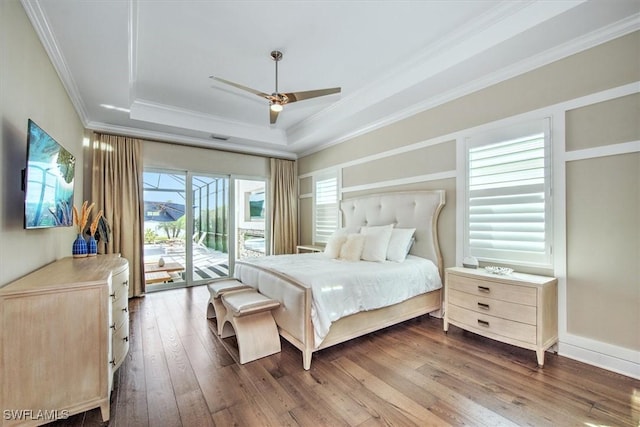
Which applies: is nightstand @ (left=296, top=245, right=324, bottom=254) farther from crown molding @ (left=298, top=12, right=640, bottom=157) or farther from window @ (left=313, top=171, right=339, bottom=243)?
crown molding @ (left=298, top=12, right=640, bottom=157)

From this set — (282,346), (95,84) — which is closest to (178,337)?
(282,346)

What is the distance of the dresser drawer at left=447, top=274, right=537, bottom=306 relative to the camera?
2.32m

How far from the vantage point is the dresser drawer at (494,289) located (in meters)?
2.32

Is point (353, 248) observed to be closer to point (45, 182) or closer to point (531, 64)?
point (531, 64)

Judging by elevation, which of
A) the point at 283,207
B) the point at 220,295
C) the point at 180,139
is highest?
the point at 180,139

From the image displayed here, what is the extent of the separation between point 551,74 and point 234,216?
5.08 meters

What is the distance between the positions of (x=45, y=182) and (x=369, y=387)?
110 inches

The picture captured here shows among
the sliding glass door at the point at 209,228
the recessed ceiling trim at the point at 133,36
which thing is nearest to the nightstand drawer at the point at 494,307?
the recessed ceiling trim at the point at 133,36

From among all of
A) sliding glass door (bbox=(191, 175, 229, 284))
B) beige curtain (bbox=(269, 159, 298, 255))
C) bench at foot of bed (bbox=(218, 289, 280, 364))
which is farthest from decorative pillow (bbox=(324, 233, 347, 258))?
sliding glass door (bbox=(191, 175, 229, 284))

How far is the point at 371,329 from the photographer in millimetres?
2713

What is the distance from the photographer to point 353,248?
3465 millimetres

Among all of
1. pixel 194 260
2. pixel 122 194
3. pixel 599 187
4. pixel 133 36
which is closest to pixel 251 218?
pixel 194 260

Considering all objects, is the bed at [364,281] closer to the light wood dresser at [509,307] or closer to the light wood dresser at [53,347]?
the light wood dresser at [509,307]

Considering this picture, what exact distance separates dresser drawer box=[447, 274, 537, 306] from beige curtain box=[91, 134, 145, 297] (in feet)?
15.1
